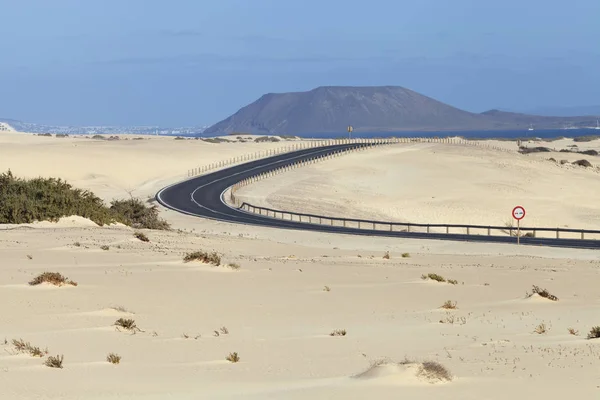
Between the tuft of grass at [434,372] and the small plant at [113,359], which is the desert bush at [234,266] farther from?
the tuft of grass at [434,372]

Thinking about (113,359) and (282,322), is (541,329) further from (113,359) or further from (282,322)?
(113,359)

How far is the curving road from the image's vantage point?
47.8 metres

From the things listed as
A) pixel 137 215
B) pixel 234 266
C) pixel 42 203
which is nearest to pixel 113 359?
pixel 234 266

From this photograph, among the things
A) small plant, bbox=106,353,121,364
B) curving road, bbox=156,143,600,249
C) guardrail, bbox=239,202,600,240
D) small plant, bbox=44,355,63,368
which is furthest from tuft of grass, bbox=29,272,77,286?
guardrail, bbox=239,202,600,240

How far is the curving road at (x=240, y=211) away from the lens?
157ft

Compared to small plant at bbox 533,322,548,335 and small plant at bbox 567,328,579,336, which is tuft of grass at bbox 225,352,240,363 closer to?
A: small plant at bbox 533,322,548,335

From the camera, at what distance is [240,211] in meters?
66.0

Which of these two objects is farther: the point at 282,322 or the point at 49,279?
the point at 49,279

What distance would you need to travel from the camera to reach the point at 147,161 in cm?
11375

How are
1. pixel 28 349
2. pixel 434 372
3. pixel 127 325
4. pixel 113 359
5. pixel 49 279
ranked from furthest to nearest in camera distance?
pixel 49 279
pixel 127 325
pixel 28 349
pixel 113 359
pixel 434 372

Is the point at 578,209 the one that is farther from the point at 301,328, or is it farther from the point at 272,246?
the point at 301,328

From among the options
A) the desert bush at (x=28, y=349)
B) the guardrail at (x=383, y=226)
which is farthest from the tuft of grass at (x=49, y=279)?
the guardrail at (x=383, y=226)

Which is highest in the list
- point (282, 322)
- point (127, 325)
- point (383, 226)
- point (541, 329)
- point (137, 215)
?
point (127, 325)

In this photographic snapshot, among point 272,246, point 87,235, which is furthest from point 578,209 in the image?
point 87,235
